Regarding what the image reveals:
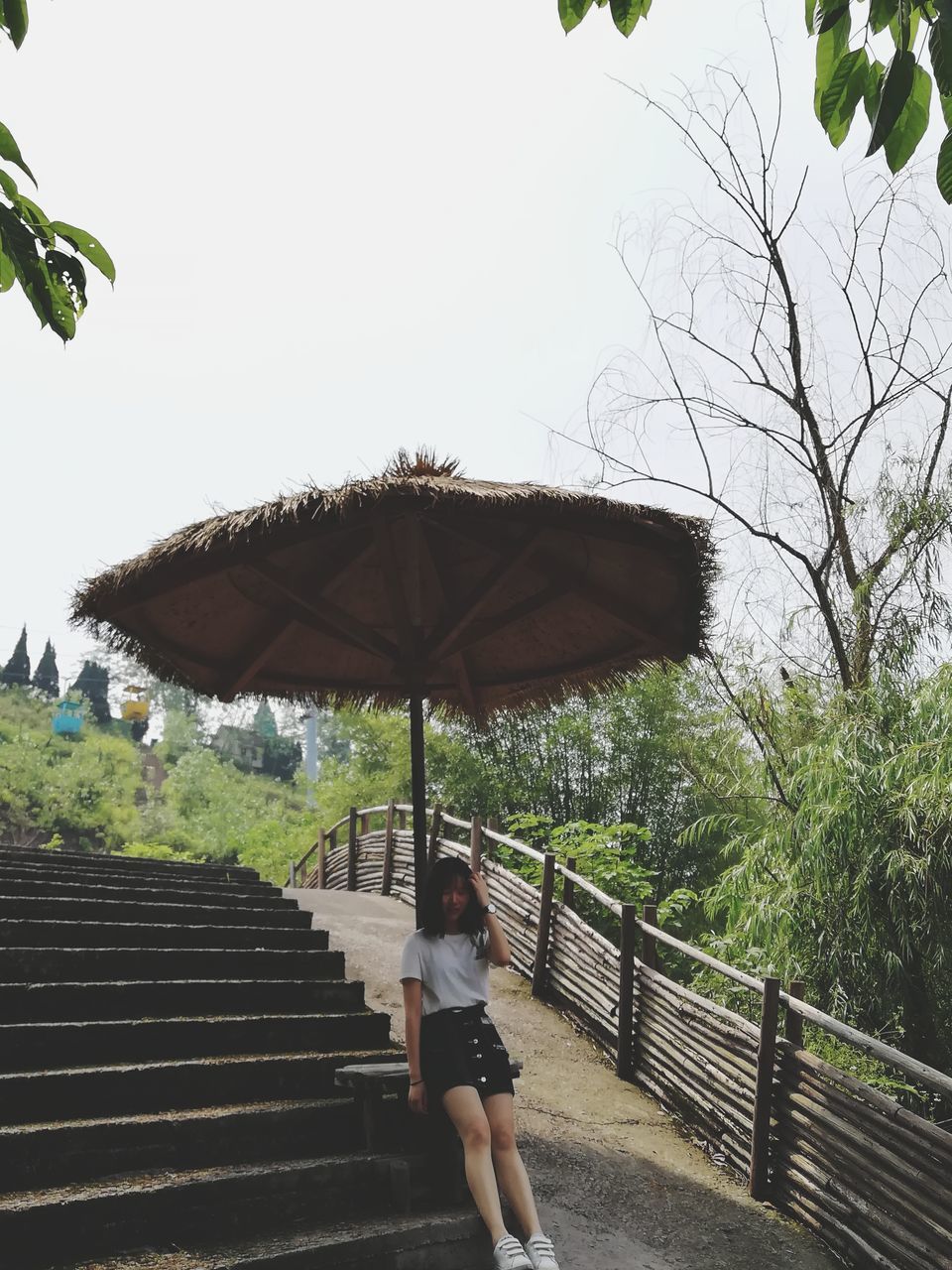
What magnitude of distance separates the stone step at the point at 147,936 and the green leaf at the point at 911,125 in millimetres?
3801

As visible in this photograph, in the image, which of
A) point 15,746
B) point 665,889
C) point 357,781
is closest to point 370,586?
point 665,889

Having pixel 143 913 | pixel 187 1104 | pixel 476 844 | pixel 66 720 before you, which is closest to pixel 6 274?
pixel 187 1104

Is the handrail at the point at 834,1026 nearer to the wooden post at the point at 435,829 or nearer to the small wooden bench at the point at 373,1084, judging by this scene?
the small wooden bench at the point at 373,1084

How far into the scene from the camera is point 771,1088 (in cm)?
425

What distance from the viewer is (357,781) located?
20.3 meters

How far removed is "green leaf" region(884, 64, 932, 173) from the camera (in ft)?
4.20

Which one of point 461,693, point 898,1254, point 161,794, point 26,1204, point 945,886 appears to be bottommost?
point 161,794

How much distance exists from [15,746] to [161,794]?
311 inches

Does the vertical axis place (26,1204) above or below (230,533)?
below

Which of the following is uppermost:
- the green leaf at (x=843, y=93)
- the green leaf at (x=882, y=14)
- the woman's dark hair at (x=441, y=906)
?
the green leaf at (x=882, y=14)

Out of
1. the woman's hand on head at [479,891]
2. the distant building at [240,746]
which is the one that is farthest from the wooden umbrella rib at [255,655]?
the distant building at [240,746]

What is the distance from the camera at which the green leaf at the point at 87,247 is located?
1.54 m

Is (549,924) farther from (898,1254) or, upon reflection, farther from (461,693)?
(898,1254)

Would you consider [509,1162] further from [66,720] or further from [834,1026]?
[66,720]
